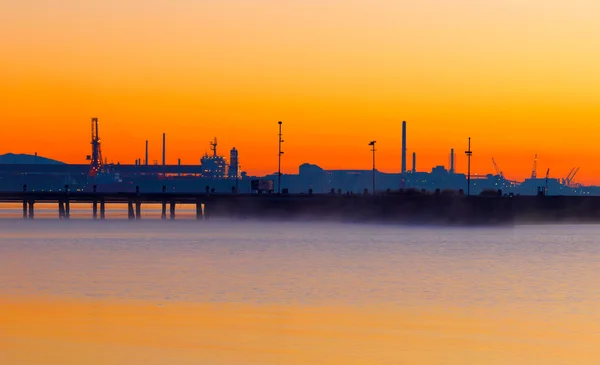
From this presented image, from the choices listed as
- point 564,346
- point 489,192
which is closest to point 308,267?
point 564,346

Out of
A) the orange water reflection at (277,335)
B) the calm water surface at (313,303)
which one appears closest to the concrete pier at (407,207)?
the calm water surface at (313,303)

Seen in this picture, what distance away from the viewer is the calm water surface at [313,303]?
101 feet

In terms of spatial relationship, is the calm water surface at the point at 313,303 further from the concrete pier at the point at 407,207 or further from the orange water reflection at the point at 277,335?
the concrete pier at the point at 407,207

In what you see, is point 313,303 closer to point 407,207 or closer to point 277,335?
point 277,335

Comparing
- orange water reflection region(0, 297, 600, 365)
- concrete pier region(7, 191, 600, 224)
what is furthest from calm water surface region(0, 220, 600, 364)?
concrete pier region(7, 191, 600, 224)

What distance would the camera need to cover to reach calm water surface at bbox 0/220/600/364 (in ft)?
101

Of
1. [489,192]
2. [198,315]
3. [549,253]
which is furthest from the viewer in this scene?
[489,192]

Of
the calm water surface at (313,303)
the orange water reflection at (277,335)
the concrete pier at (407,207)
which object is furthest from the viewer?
the concrete pier at (407,207)

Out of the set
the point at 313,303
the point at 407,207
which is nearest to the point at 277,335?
the point at 313,303

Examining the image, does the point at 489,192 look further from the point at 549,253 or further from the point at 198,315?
the point at 198,315

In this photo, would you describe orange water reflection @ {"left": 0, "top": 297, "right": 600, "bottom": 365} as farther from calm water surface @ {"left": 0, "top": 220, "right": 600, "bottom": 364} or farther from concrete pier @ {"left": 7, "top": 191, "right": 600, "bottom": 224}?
concrete pier @ {"left": 7, "top": 191, "right": 600, "bottom": 224}

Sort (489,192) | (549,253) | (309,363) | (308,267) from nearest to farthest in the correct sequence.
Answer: (309,363)
(308,267)
(549,253)
(489,192)

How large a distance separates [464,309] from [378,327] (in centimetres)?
732

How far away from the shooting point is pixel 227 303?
43.5 metres
